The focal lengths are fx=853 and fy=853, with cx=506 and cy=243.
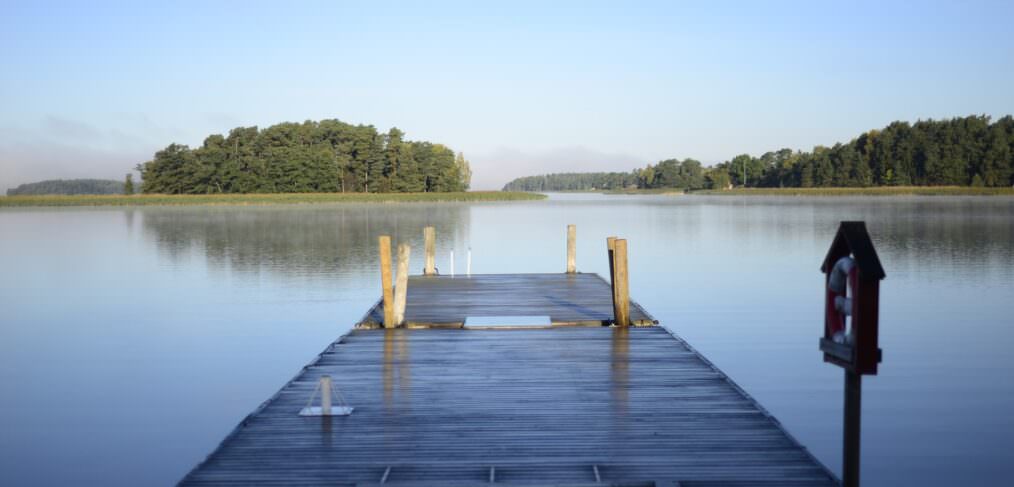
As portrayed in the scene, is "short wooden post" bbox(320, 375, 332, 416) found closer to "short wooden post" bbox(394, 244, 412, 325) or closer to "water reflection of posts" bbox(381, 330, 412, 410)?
"water reflection of posts" bbox(381, 330, 412, 410)

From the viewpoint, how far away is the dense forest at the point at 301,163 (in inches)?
4094

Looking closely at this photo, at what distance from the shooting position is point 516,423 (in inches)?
283

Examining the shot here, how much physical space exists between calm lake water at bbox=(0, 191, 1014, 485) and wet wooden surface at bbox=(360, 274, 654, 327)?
1425 mm

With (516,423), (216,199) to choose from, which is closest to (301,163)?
(216,199)

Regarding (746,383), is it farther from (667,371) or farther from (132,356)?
(132,356)

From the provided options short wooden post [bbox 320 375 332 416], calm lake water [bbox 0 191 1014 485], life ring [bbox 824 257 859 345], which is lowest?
calm lake water [bbox 0 191 1014 485]

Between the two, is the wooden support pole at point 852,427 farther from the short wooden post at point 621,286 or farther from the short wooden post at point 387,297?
the short wooden post at point 387,297

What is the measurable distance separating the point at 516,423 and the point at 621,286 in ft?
18.6

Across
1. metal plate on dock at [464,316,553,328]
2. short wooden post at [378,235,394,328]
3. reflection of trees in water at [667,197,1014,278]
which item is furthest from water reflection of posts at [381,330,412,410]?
reflection of trees in water at [667,197,1014,278]

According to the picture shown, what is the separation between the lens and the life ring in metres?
5.47

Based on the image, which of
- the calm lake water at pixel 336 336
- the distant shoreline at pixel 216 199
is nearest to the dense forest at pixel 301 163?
the distant shoreline at pixel 216 199

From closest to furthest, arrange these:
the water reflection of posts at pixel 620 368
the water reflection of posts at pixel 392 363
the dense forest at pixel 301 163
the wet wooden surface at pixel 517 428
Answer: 1. the wet wooden surface at pixel 517 428
2. the water reflection of posts at pixel 620 368
3. the water reflection of posts at pixel 392 363
4. the dense forest at pixel 301 163

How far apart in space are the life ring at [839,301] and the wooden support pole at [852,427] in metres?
0.25

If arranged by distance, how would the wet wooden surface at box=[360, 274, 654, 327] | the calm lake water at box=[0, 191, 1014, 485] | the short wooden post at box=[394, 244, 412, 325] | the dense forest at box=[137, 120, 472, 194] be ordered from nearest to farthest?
1. the calm lake water at box=[0, 191, 1014, 485]
2. the short wooden post at box=[394, 244, 412, 325]
3. the wet wooden surface at box=[360, 274, 654, 327]
4. the dense forest at box=[137, 120, 472, 194]
